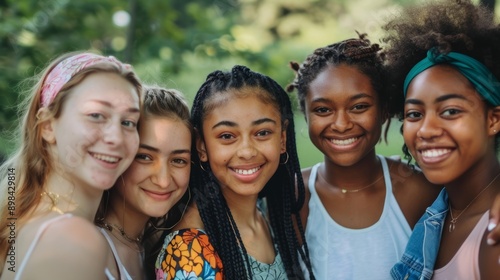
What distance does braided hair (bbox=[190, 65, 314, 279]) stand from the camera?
108 inches

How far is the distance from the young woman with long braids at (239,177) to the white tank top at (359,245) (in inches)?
4.5

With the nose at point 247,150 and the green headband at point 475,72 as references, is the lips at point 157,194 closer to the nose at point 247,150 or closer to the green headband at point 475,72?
the nose at point 247,150

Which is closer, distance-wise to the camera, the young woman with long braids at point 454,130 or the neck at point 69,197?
the neck at point 69,197

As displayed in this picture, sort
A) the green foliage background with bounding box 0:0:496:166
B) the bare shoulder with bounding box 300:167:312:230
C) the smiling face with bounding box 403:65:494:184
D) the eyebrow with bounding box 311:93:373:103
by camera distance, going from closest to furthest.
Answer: the smiling face with bounding box 403:65:494:184, the eyebrow with bounding box 311:93:373:103, the bare shoulder with bounding box 300:167:312:230, the green foliage background with bounding box 0:0:496:166

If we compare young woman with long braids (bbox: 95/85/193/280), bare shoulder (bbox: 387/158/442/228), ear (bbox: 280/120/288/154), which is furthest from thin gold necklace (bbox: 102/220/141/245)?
bare shoulder (bbox: 387/158/442/228)

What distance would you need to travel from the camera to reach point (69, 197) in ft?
8.03

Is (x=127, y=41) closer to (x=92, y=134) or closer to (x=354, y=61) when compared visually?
(x=354, y=61)

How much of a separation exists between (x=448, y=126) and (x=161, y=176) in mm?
1260

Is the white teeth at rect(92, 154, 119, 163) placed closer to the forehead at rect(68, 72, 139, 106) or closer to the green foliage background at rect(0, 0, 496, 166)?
the forehead at rect(68, 72, 139, 106)

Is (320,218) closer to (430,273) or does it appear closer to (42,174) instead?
(430,273)

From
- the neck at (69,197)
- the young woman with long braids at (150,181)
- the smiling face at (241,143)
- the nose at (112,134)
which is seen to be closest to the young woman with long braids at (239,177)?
the smiling face at (241,143)

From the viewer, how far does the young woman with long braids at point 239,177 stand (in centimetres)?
275

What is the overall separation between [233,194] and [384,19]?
1197mm

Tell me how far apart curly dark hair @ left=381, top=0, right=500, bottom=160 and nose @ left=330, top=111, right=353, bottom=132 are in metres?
0.28
